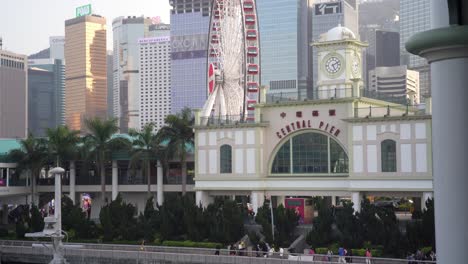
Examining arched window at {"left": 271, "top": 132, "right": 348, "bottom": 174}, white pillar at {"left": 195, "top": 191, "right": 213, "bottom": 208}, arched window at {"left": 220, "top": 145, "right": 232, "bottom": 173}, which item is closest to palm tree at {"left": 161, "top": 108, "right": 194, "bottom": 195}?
white pillar at {"left": 195, "top": 191, "right": 213, "bottom": 208}

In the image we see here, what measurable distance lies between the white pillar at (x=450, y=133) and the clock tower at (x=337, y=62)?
148 feet

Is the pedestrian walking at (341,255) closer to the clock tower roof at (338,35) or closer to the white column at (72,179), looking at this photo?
the clock tower roof at (338,35)

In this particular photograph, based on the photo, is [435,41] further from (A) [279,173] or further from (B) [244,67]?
(B) [244,67]

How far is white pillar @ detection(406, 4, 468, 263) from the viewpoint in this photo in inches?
265

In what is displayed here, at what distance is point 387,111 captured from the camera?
4831cm

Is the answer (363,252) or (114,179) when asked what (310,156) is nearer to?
(363,252)

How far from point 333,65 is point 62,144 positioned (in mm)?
24704

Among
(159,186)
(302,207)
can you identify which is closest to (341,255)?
(302,207)

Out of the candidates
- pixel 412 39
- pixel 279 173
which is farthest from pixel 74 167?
pixel 412 39

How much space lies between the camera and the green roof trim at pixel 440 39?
672cm

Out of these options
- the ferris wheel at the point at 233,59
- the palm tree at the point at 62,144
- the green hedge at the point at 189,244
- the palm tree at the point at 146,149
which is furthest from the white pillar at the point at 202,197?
the palm tree at the point at 62,144

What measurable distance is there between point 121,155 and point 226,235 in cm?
2453

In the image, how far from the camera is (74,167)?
66.4 m

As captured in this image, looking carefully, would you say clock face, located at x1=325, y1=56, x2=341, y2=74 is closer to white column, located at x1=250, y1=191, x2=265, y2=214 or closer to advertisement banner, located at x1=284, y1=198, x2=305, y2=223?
advertisement banner, located at x1=284, y1=198, x2=305, y2=223
